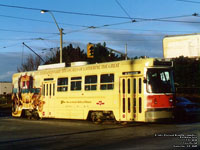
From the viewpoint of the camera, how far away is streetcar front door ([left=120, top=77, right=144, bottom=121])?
48.6ft

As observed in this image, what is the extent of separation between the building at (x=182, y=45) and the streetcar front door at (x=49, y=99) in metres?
37.0

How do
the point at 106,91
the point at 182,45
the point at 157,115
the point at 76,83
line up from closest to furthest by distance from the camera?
the point at 157,115 < the point at 106,91 < the point at 76,83 < the point at 182,45

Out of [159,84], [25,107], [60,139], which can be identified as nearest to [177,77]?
[25,107]

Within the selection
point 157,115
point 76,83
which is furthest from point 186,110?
point 76,83

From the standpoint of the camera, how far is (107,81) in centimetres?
1628

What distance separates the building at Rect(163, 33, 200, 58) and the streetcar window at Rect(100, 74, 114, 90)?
38386 millimetres

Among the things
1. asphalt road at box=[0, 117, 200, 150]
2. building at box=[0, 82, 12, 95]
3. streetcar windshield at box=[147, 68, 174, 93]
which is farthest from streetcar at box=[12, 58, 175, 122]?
building at box=[0, 82, 12, 95]

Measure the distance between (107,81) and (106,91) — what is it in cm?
52

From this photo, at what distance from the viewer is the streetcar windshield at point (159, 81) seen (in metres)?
14.8

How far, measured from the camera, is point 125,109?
15250 millimetres

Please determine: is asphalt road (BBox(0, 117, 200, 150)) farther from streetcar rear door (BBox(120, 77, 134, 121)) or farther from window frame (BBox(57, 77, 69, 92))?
window frame (BBox(57, 77, 69, 92))

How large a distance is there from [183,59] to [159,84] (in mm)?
30799

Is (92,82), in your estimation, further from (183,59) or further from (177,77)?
(183,59)

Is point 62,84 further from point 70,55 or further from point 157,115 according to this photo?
point 70,55
